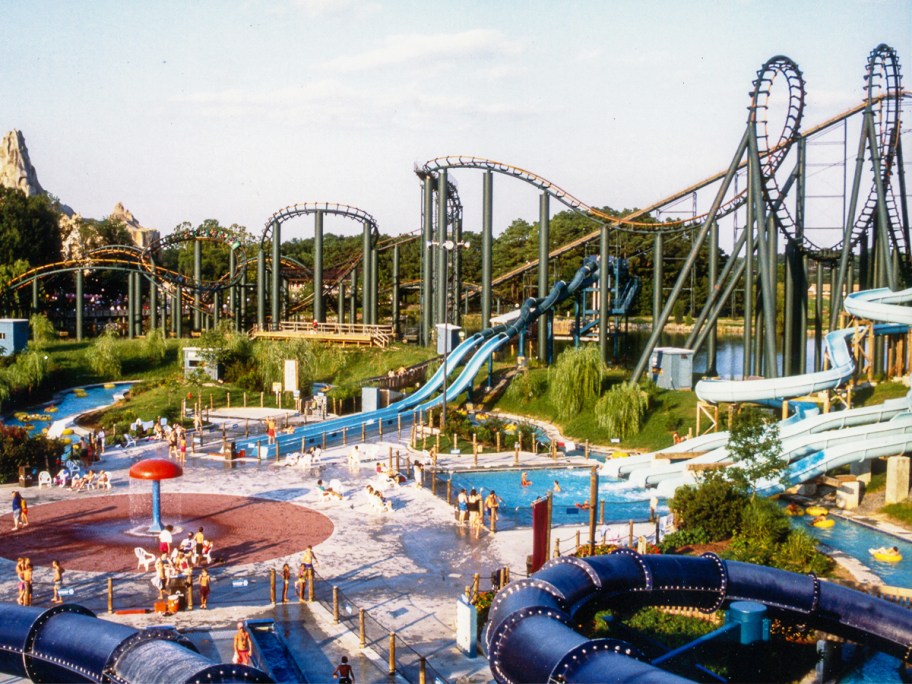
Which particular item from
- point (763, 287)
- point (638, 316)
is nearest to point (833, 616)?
point (763, 287)

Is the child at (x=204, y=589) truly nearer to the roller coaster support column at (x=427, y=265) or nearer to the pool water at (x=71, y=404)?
the pool water at (x=71, y=404)

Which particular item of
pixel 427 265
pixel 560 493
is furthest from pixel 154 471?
pixel 427 265

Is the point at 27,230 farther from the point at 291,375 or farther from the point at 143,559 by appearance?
the point at 143,559

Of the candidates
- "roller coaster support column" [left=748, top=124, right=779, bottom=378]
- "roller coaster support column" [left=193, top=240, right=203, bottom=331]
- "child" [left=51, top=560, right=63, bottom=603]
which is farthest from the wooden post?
"roller coaster support column" [left=193, top=240, right=203, bottom=331]

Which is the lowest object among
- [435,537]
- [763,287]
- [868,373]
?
[435,537]

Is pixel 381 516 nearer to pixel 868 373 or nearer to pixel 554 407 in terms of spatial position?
pixel 554 407

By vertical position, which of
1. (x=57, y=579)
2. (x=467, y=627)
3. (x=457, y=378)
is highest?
(x=457, y=378)

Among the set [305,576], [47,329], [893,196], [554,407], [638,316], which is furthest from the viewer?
[638,316]
